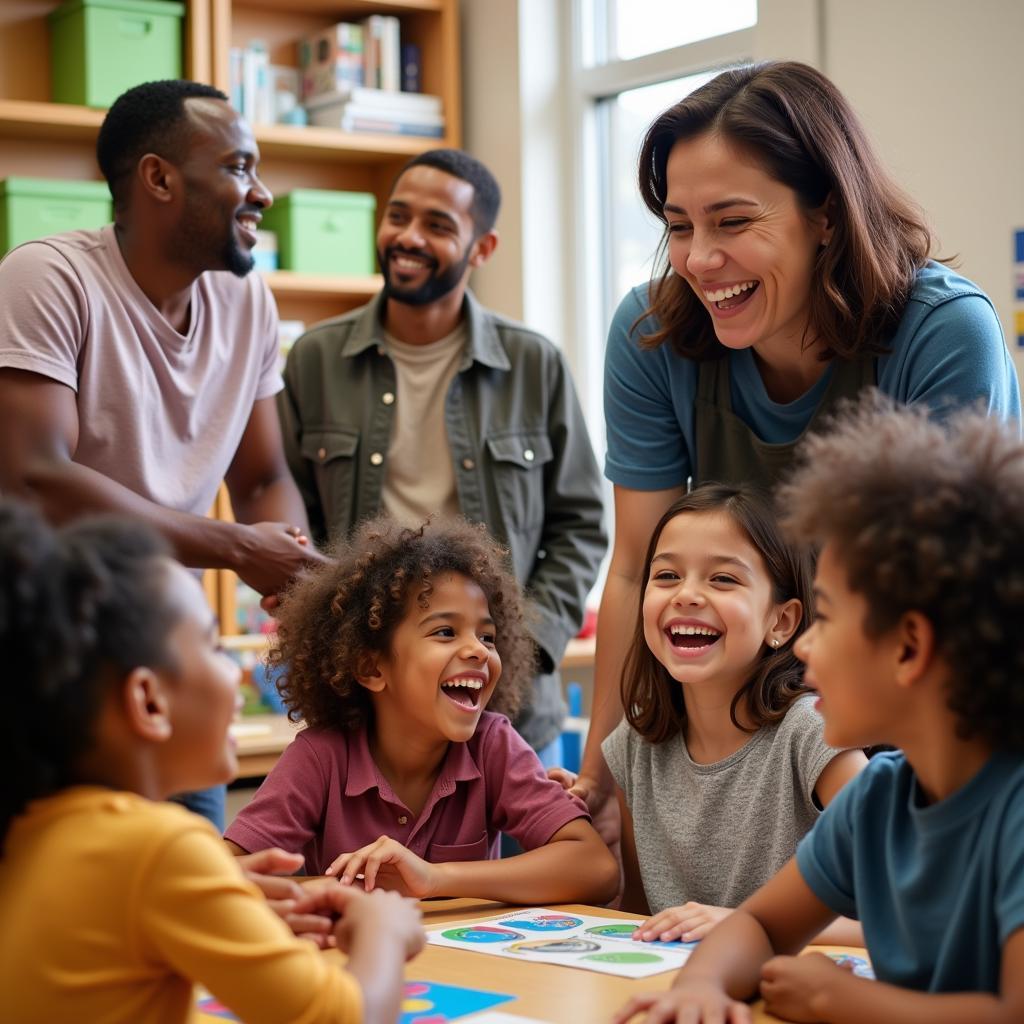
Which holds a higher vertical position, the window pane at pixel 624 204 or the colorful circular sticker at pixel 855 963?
the window pane at pixel 624 204

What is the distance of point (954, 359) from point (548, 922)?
864mm

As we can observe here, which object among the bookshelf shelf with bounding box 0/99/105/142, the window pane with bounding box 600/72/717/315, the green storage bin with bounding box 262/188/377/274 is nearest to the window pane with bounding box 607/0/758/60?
the window pane with bounding box 600/72/717/315

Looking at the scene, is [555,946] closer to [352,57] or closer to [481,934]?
[481,934]

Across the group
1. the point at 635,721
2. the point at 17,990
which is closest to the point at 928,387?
the point at 635,721

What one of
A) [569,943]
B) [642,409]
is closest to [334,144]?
[642,409]

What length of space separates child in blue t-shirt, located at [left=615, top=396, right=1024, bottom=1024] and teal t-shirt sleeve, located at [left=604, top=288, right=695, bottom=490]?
853mm

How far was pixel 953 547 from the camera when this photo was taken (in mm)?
1186

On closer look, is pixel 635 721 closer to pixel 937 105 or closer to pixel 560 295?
→ pixel 937 105

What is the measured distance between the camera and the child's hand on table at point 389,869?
5.80ft

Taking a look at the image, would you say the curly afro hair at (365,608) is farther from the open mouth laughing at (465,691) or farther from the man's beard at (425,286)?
the man's beard at (425,286)

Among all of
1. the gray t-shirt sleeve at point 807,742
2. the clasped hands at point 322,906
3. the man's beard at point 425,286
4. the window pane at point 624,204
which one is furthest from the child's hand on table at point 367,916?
the window pane at point 624,204

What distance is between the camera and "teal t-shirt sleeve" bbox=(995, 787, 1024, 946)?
114 cm

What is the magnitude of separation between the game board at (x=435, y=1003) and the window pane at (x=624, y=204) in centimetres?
339

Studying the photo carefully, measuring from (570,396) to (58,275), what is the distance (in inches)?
48.6
